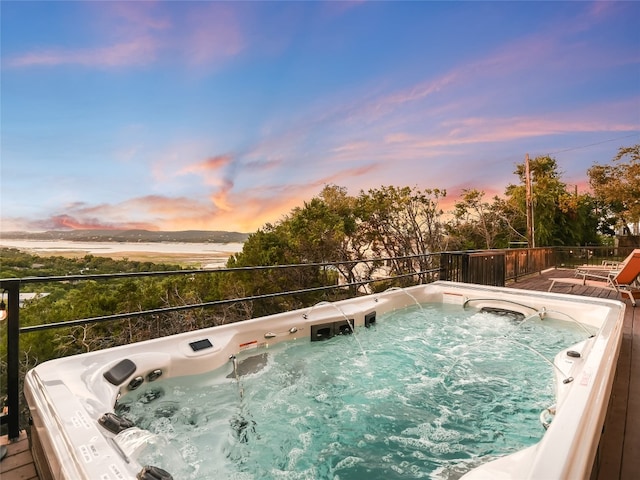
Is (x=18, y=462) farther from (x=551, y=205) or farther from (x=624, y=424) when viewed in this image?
(x=551, y=205)

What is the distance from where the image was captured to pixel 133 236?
27.7ft

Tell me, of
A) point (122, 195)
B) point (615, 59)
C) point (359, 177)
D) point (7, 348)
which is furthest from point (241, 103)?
point (615, 59)

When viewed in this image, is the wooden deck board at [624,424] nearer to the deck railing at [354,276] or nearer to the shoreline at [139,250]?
the deck railing at [354,276]

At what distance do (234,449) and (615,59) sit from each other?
9317mm

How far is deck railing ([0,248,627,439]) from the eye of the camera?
60.7 inches

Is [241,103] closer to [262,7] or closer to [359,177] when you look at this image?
[262,7]

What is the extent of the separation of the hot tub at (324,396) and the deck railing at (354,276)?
0.51 feet

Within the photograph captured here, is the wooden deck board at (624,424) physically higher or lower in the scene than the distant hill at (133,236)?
lower

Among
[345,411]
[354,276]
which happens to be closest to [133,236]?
[354,276]

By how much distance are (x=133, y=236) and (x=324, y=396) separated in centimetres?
787

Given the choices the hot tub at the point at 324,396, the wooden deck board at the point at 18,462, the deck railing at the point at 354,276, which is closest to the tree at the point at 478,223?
the deck railing at the point at 354,276

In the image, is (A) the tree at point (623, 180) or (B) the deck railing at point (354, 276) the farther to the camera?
(A) the tree at point (623, 180)

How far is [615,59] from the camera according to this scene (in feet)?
22.9

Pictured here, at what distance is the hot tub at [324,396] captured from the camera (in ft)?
3.68
